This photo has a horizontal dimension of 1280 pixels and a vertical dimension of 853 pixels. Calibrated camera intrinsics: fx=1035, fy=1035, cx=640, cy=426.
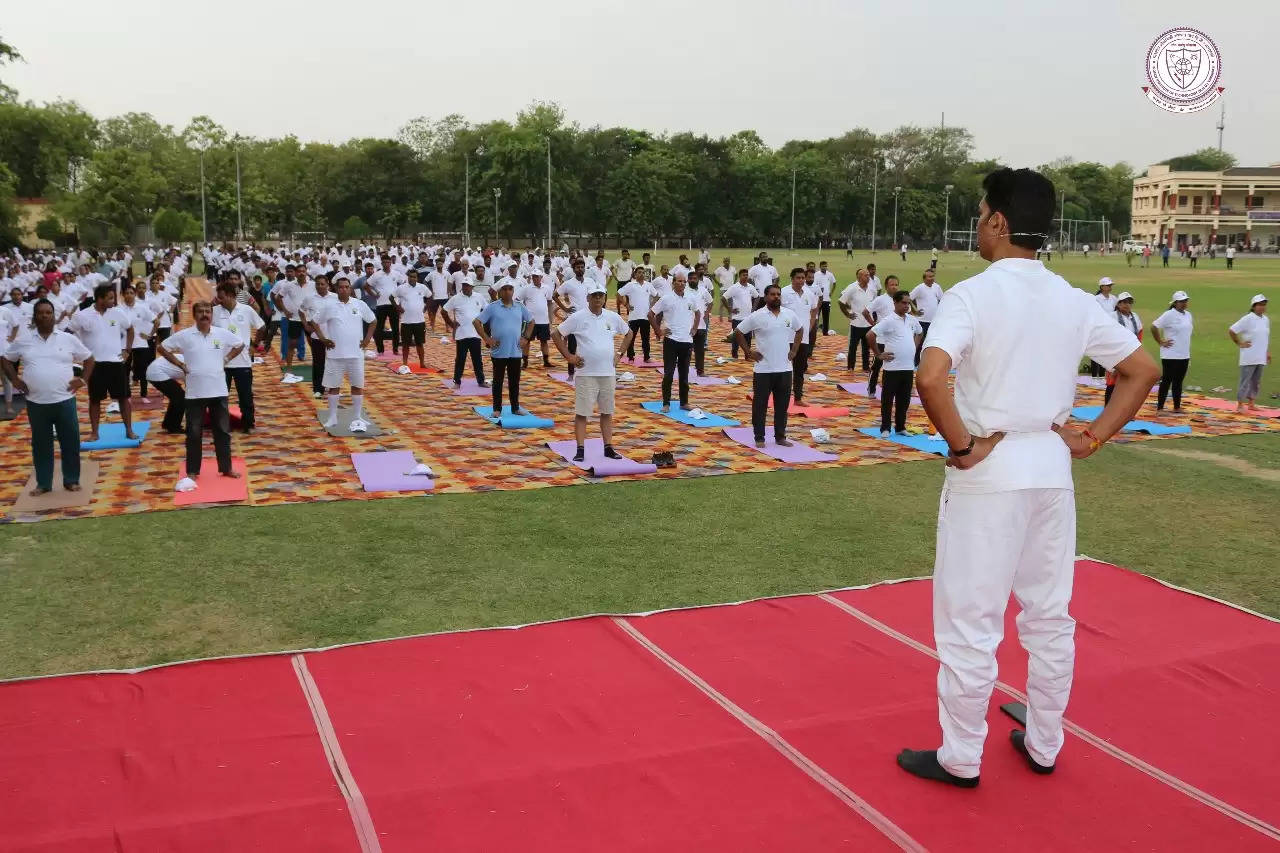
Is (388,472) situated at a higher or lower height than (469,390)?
lower

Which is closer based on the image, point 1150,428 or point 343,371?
point 343,371

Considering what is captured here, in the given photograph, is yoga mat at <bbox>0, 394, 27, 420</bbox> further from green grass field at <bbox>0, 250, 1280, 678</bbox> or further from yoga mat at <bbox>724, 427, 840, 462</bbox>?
yoga mat at <bbox>724, 427, 840, 462</bbox>

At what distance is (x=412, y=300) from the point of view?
18.9 meters

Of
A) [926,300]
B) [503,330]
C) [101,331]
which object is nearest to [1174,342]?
[926,300]

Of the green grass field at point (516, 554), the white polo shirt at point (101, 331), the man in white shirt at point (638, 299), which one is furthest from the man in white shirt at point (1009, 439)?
the man in white shirt at point (638, 299)

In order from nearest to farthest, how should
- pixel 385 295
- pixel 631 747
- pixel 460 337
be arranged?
pixel 631 747
pixel 460 337
pixel 385 295

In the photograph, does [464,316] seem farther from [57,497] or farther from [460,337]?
[57,497]

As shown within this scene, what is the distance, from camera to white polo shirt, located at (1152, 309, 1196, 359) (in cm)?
1434

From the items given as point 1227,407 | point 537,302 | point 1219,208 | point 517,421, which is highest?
point 1219,208

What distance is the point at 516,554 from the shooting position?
779 cm

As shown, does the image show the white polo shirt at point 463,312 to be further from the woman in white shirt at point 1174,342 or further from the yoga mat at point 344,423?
the woman in white shirt at point 1174,342

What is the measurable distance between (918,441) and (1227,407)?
5.91m

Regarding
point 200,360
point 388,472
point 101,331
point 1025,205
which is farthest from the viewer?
point 101,331

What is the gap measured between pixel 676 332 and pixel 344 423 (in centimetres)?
473
